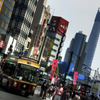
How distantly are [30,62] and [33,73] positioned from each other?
1.07 meters

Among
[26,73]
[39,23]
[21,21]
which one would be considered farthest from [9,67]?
[39,23]

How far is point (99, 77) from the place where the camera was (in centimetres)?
8231

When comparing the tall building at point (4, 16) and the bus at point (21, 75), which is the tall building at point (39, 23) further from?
the bus at point (21, 75)

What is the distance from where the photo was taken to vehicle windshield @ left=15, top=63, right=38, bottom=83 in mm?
19891

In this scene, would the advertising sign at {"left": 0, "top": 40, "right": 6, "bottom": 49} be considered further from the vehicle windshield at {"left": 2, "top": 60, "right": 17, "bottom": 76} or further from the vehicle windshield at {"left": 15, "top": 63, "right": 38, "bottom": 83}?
the vehicle windshield at {"left": 15, "top": 63, "right": 38, "bottom": 83}

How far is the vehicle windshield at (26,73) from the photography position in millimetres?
19891

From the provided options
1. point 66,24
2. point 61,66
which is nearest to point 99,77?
point 66,24

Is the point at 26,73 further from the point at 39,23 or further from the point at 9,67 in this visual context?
the point at 39,23

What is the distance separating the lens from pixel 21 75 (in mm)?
19938

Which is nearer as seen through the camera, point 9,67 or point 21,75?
point 21,75

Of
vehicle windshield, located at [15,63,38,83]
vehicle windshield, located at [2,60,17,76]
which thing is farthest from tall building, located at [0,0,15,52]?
vehicle windshield, located at [15,63,38,83]

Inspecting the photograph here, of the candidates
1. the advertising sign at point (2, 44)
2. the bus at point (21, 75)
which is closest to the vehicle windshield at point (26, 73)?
the bus at point (21, 75)

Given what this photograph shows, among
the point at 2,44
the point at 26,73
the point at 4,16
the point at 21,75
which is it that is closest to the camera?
the point at 21,75

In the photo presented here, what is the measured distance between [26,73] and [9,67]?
1.50 metres
